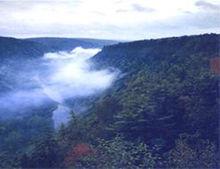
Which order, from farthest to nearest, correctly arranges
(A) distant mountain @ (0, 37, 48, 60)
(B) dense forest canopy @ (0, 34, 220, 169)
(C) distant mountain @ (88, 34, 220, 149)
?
(A) distant mountain @ (0, 37, 48, 60)
(C) distant mountain @ (88, 34, 220, 149)
(B) dense forest canopy @ (0, 34, 220, 169)

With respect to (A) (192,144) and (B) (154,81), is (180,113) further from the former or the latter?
(B) (154,81)

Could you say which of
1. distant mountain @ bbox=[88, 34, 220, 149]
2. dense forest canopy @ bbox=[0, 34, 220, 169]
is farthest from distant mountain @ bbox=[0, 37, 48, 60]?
distant mountain @ bbox=[88, 34, 220, 149]

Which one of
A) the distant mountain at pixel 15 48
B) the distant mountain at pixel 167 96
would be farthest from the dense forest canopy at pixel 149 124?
the distant mountain at pixel 15 48

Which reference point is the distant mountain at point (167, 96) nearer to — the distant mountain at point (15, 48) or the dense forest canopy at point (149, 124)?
the dense forest canopy at point (149, 124)

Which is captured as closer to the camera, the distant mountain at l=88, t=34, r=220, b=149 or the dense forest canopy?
the dense forest canopy

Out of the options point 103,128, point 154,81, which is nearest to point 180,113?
point 103,128

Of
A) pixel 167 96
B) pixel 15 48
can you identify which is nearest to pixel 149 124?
pixel 167 96

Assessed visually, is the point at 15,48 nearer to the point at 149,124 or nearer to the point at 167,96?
the point at 167,96

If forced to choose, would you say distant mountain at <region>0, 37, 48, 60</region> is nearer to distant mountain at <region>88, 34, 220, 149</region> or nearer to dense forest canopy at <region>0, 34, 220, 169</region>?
dense forest canopy at <region>0, 34, 220, 169</region>
